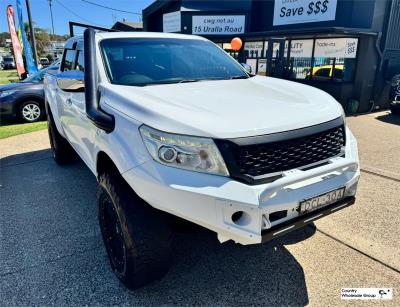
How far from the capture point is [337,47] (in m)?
10.6

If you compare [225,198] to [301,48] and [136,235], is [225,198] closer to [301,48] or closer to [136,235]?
[136,235]

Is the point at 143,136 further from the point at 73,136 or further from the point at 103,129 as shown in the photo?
the point at 73,136

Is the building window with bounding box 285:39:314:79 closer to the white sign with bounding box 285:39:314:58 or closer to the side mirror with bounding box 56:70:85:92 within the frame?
the white sign with bounding box 285:39:314:58

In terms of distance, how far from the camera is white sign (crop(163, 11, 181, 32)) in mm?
16562

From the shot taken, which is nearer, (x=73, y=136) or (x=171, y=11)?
(x=73, y=136)

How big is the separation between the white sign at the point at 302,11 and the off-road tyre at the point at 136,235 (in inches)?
493

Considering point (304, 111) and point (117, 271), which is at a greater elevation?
point (304, 111)

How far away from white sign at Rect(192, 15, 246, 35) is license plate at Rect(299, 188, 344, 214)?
48.5 ft

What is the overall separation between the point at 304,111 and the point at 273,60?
35.6 feet

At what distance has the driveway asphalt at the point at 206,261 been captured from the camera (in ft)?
7.88

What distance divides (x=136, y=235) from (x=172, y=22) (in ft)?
55.2

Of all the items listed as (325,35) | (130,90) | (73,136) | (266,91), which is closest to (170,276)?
(130,90)

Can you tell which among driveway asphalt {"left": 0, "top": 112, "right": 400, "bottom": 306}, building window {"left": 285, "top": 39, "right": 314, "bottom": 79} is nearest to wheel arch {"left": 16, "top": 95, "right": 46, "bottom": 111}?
driveway asphalt {"left": 0, "top": 112, "right": 400, "bottom": 306}

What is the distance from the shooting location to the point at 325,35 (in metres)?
10.5
